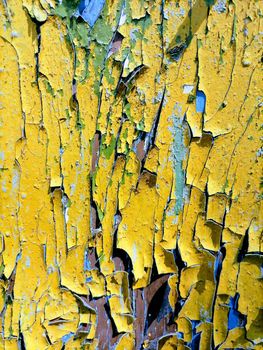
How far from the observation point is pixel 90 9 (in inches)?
37.0

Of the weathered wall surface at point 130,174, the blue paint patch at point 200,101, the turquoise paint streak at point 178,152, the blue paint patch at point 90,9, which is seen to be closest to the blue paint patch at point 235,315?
the weathered wall surface at point 130,174

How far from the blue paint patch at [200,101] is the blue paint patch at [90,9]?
10.6 inches

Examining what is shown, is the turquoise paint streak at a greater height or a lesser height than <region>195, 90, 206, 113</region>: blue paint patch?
lesser

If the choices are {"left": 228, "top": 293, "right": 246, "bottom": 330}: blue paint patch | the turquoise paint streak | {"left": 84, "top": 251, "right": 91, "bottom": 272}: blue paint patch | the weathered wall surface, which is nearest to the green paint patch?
the weathered wall surface

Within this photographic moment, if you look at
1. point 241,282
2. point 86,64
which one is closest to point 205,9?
point 86,64

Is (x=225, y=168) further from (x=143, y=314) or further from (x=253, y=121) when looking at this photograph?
(x=143, y=314)

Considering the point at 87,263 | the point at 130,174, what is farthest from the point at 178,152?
the point at 87,263

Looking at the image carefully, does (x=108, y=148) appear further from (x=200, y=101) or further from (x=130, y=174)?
(x=200, y=101)

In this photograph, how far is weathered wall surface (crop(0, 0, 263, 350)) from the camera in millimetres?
950

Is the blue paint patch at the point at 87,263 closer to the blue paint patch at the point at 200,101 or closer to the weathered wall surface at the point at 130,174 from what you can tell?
the weathered wall surface at the point at 130,174

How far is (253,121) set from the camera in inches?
38.4

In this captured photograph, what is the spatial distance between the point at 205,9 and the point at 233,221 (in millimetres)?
460

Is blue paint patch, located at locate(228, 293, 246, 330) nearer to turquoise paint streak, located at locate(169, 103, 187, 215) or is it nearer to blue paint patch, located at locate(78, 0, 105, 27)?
turquoise paint streak, located at locate(169, 103, 187, 215)

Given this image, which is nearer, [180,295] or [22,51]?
[22,51]
